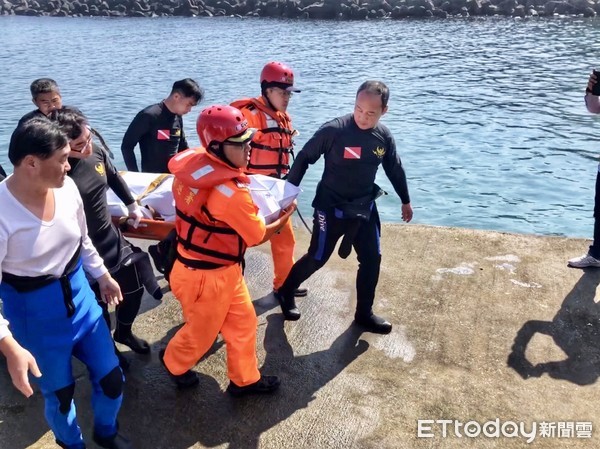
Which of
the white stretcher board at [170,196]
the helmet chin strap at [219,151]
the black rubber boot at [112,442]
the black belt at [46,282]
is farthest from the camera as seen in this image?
the white stretcher board at [170,196]

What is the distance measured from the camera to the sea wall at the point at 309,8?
35.4 metres

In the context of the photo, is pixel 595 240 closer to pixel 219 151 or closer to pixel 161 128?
pixel 219 151

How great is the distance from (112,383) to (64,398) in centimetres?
25

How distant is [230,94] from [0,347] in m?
17.1

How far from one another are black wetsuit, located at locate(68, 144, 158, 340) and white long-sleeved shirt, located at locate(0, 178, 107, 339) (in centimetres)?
53

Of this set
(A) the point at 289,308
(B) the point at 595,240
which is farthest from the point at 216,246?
(B) the point at 595,240

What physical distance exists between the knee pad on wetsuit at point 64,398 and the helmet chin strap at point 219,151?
1502mm

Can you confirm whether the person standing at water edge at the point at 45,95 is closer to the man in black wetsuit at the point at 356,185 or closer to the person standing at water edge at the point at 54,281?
the person standing at water edge at the point at 54,281

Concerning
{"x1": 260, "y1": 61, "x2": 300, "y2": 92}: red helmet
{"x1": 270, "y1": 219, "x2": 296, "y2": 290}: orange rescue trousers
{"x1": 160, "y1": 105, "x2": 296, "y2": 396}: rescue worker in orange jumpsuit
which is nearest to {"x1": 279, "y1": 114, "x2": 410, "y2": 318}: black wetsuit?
{"x1": 270, "y1": 219, "x2": 296, "y2": 290}: orange rescue trousers

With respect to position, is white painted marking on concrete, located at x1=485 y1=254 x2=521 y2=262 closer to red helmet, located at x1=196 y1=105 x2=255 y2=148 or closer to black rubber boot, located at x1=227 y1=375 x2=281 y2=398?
black rubber boot, located at x1=227 y1=375 x2=281 y2=398

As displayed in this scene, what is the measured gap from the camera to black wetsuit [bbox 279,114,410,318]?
433cm

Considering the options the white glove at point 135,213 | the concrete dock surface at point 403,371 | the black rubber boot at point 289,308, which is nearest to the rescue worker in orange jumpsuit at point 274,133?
the black rubber boot at point 289,308

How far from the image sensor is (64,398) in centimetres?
306

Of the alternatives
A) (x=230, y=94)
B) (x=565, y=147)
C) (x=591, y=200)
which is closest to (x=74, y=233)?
(x=591, y=200)
